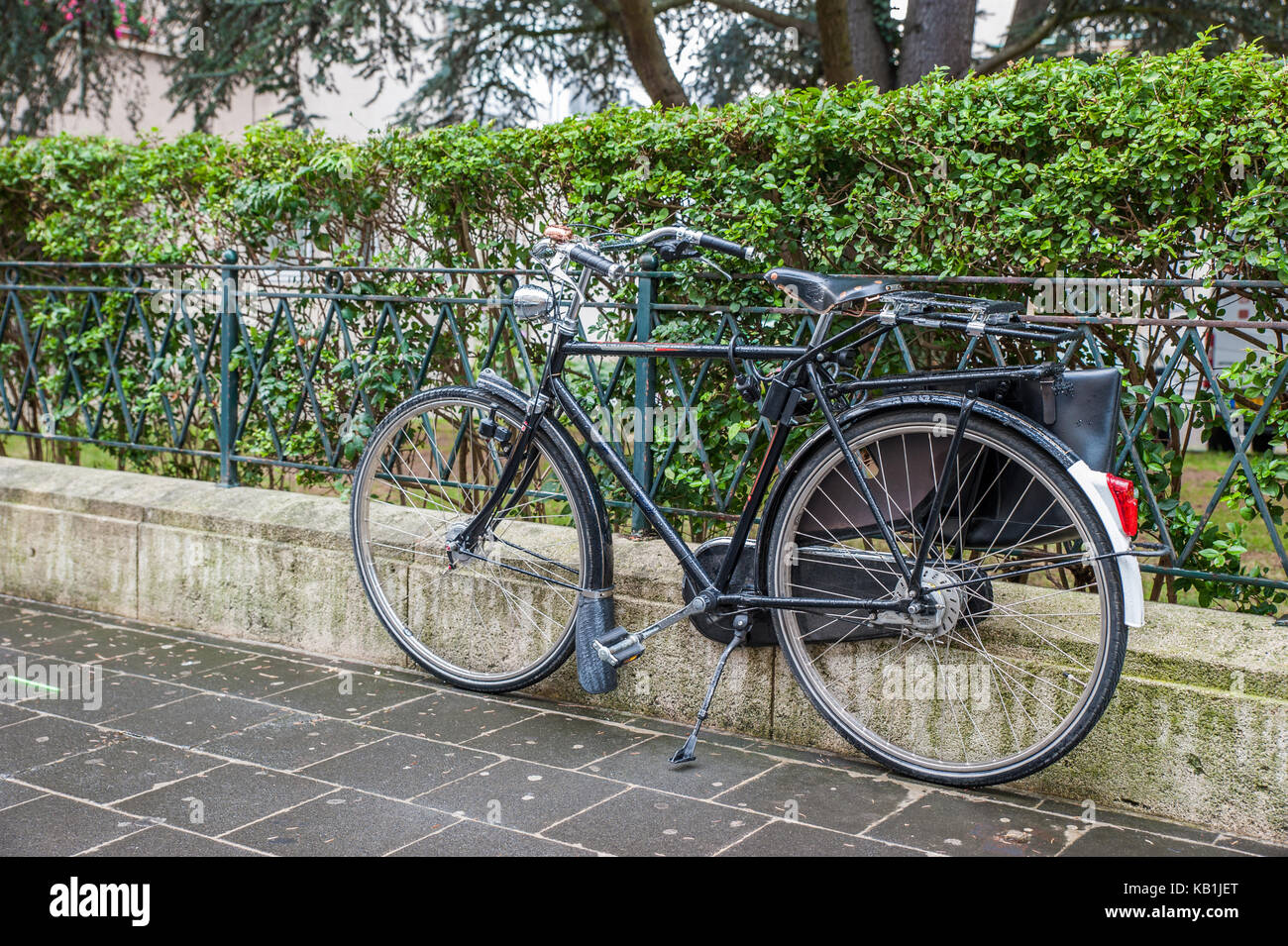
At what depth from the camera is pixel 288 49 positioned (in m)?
10.9

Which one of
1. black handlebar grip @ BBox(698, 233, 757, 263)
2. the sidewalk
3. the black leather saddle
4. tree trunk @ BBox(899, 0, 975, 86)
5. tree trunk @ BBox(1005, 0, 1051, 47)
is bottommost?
the sidewalk

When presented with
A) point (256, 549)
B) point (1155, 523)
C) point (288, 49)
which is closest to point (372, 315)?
point (256, 549)

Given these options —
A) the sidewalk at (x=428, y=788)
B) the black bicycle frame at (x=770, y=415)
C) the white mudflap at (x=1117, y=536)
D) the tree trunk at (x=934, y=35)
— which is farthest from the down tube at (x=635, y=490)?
the tree trunk at (x=934, y=35)

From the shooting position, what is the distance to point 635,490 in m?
3.74

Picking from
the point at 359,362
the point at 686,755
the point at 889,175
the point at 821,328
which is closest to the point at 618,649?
the point at 686,755

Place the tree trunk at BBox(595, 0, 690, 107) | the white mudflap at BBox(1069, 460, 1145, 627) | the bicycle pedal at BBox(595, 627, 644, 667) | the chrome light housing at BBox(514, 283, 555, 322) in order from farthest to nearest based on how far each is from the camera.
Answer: the tree trunk at BBox(595, 0, 690, 107), the chrome light housing at BBox(514, 283, 555, 322), the bicycle pedal at BBox(595, 627, 644, 667), the white mudflap at BBox(1069, 460, 1145, 627)

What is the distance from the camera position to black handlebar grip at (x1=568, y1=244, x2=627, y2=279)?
362 centimetres

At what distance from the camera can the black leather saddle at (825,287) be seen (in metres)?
3.26

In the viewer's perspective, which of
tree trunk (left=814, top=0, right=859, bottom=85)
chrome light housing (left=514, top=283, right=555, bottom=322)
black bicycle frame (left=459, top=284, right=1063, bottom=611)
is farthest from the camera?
tree trunk (left=814, top=0, right=859, bottom=85)

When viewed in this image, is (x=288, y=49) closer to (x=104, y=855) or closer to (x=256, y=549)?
(x=256, y=549)

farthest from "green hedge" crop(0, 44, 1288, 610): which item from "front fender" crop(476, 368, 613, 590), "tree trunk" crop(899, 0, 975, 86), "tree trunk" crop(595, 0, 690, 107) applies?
"tree trunk" crop(595, 0, 690, 107)

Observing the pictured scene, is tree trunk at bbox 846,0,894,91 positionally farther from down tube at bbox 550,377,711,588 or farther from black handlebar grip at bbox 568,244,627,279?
down tube at bbox 550,377,711,588

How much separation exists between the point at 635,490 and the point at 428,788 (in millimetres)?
1042
